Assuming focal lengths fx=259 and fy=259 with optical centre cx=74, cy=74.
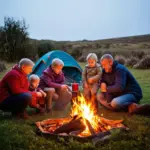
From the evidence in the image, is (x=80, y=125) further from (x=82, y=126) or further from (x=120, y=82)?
(x=120, y=82)

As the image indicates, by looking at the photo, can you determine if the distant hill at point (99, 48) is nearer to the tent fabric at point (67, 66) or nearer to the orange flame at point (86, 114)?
the tent fabric at point (67, 66)

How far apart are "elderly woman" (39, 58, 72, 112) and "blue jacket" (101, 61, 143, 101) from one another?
3.23ft

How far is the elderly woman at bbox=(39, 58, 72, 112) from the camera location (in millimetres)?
5910

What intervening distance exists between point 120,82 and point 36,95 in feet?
6.07

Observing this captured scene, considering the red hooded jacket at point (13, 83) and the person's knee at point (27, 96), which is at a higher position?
the red hooded jacket at point (13, 83)

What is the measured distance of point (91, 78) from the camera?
20.3ft

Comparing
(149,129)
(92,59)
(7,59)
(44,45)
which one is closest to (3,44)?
(7,59)

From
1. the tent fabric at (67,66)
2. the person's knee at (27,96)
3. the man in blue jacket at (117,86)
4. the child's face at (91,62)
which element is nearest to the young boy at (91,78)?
the child's face at (91,62)

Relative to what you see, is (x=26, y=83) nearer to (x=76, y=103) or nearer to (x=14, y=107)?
(x=14, y=107)

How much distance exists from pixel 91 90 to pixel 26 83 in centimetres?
164

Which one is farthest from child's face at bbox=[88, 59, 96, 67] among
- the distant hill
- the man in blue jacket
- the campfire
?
the distant hill

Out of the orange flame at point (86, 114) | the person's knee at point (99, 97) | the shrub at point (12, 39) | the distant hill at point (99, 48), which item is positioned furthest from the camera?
the distant hill at point (99, 48)

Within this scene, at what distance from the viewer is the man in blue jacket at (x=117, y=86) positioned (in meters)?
5.66

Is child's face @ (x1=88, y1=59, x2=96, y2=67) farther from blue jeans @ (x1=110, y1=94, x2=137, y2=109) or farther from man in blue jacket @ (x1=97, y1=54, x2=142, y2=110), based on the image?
blue jeans @ (x1=110, y1=94, x2=137, y2=109)
